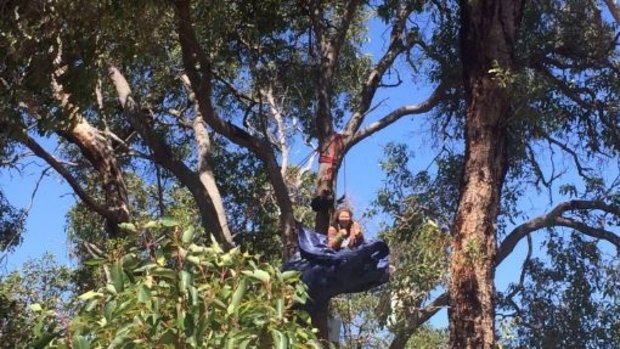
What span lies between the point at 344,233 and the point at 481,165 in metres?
1.76

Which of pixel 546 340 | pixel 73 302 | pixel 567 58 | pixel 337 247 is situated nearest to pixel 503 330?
pixel 546 340

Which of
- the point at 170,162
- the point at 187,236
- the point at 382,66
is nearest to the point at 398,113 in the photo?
the point at 382,66

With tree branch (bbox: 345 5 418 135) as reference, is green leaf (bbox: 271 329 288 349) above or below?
below

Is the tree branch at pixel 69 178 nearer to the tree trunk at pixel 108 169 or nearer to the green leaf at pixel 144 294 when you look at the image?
the tree trunk at pixel 108 169

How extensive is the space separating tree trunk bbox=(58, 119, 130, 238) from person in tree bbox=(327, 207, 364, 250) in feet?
10.5

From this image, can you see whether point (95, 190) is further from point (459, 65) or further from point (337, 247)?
point (337, 247)

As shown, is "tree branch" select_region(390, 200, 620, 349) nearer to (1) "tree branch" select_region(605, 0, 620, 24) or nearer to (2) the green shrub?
(1) "tree branch" select_region(605, 0, 620, 24)

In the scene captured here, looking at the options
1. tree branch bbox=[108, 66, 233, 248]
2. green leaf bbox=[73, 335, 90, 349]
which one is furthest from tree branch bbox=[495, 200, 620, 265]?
green leaf bbox=[73, 335, 90, 349]

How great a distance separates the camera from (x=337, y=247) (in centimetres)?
816

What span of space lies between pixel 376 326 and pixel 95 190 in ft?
14.3

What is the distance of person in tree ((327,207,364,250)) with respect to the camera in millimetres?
8172

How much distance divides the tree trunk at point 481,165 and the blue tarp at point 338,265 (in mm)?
959

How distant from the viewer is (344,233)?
8.23 metres

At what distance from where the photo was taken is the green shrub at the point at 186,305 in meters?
3.98
